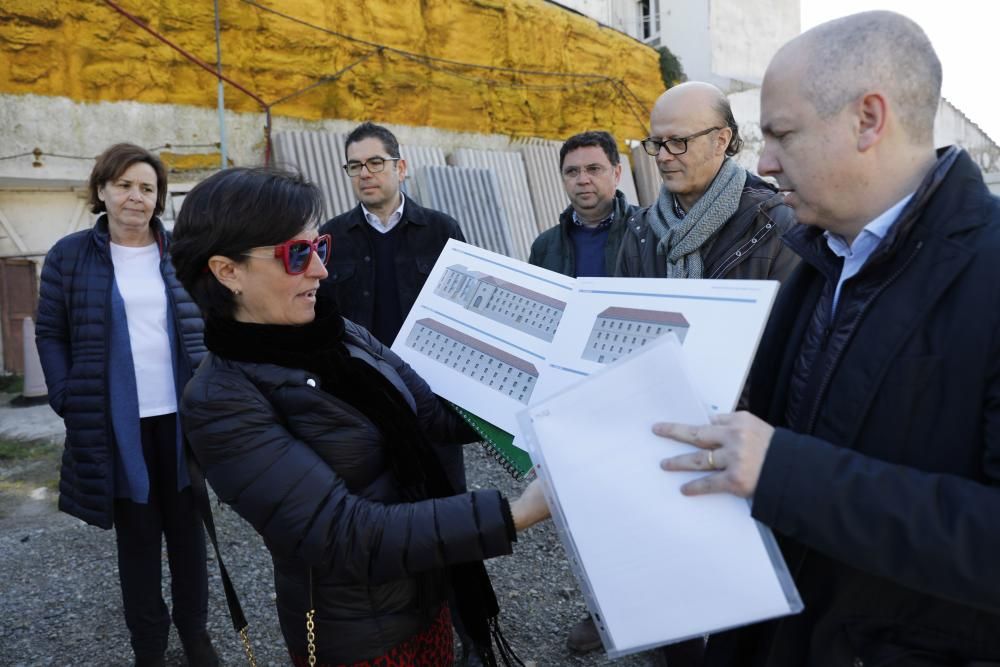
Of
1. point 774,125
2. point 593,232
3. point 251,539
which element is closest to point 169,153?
point 251,539

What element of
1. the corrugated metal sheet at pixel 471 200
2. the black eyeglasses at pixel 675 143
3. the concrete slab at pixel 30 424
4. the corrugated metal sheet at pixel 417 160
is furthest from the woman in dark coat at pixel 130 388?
the corrugated metal sheet at pixel 417 160

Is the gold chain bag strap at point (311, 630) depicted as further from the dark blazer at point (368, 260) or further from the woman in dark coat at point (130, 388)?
the dark blazer at point (368, 260)

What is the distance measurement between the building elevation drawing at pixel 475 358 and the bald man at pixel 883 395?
67cm

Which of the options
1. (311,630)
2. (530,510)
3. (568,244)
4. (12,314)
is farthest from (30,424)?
(530,510)

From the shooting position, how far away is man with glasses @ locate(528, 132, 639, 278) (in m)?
3.89

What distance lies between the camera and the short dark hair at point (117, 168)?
9.88ft

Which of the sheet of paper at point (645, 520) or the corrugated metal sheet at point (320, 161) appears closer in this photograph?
the sheet of paper at point (645, 520)

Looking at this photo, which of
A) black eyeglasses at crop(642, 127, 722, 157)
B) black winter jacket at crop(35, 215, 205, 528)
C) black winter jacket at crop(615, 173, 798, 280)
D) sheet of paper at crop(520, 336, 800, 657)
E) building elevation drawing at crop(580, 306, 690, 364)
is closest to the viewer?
sheet of paper at crop(520, 336, 800, 657)

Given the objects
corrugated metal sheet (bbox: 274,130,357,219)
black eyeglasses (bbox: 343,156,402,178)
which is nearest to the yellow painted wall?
corrugated metal sheet (bbox: 274,130,357,219)

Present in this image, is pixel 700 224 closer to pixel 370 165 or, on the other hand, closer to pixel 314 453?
pixel 314 453

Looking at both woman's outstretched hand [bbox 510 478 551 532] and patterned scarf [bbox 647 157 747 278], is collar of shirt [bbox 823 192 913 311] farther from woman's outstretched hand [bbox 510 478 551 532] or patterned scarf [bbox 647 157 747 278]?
patterned scarf [bbox 647 157 747 278]

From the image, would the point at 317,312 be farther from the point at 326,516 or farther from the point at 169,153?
the point at 169,153

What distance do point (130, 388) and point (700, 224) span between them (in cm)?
243

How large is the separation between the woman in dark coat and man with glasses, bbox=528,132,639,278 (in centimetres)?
198
